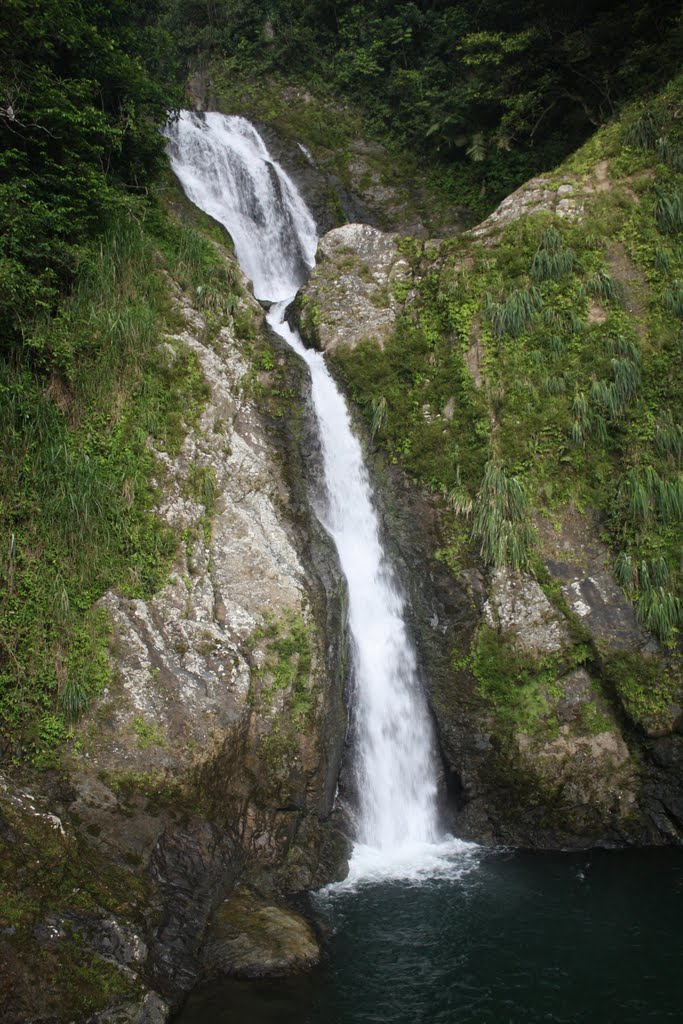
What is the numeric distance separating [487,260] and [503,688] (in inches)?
295

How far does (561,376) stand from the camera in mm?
10680

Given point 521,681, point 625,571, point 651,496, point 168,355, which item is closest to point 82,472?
point 168,355

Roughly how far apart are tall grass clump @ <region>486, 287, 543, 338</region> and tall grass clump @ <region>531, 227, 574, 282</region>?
1.31ft

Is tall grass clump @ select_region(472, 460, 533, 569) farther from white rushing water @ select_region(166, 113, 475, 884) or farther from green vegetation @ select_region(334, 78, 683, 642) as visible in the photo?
white rushing water @ select_region(166, 113, 475, 884)

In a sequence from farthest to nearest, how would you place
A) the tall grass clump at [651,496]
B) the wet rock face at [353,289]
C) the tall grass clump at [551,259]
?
the wet rock face at [353,289], the tall grass clump at [551,259], the tall grass clump at [651,496]

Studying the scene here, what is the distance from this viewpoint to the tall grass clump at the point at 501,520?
31.7 ft

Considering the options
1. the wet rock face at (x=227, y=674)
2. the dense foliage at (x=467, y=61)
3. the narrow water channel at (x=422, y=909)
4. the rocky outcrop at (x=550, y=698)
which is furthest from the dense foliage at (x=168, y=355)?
the narrow water channel at (x=422, y=909)

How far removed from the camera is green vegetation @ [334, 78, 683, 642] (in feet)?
31.8

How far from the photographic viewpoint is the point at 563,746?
28.5ft

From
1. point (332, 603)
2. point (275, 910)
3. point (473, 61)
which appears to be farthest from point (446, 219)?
point (275, 910)

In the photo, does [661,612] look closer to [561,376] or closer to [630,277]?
[561,376]

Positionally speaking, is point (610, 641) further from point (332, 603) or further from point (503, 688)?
point (332, 603)

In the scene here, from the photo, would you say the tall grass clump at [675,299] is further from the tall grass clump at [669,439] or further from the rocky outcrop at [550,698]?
the rocky outcrop at [550,698]

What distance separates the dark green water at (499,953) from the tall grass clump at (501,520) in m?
3.94
